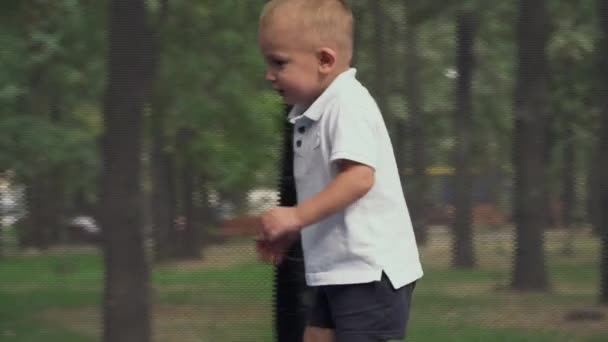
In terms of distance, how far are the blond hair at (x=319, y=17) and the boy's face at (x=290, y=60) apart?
2cm

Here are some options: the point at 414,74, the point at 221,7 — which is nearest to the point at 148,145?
the point at 221,7

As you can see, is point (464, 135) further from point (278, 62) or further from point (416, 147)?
point (278, 62)

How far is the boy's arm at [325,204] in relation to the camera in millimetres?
2326

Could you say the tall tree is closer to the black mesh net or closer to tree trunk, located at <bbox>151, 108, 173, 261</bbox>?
the black mesh net

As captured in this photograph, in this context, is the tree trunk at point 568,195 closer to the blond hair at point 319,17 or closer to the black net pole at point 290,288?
the black net pole at point 290,288

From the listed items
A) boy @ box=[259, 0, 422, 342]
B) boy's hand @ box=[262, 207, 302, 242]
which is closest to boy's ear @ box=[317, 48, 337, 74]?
boy @ box=[259, 0, 422, 342]

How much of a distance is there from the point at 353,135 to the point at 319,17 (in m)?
0.27

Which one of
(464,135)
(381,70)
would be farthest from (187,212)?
(464,135)

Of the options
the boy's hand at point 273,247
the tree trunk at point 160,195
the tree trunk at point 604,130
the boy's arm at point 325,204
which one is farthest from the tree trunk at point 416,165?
the boy's arm at point 325,204

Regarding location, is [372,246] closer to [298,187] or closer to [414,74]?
[298,187]

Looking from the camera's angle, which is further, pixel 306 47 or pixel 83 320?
pixel 83 320

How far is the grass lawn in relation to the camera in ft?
20.1

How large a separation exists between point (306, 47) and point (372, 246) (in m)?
0.46

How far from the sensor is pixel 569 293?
22.0ft
